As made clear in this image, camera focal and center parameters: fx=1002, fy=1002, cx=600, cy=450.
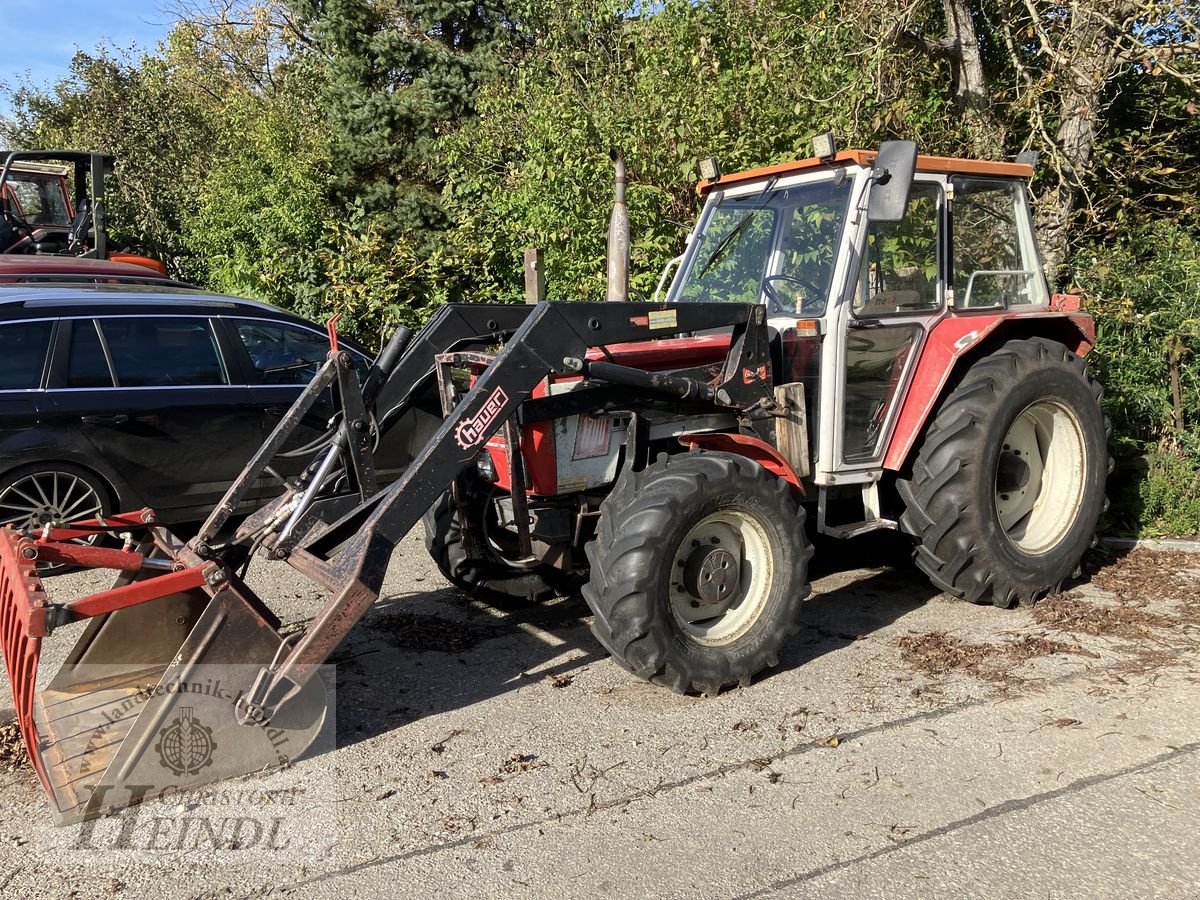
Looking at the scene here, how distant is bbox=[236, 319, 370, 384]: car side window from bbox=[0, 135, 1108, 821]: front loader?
2.50m

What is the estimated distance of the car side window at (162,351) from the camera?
6578 mm

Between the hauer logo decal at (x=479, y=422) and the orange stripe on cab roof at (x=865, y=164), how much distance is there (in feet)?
7.33

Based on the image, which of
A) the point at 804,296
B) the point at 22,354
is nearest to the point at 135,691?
the point at 22,354

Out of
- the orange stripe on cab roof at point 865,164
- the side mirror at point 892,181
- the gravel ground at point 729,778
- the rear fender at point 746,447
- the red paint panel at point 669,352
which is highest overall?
the orange stripe on cab roof at point 865,164

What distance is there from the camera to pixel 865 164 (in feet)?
16.3

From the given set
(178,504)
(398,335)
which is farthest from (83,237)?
(398,335)

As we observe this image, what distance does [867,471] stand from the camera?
202 inches

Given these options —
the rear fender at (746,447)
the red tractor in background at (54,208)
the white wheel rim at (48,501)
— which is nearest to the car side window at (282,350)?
the white wheel rim at (48,501)

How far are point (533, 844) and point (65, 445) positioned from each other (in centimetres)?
448

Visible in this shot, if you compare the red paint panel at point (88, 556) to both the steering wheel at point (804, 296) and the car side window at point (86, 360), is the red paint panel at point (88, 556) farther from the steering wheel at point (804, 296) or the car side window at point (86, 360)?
the steering wheel at point (804, 296)

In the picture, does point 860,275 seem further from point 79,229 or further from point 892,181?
point 79,229

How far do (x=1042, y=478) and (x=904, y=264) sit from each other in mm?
1603

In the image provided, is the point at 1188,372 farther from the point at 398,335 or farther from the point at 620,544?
the point at 398,335

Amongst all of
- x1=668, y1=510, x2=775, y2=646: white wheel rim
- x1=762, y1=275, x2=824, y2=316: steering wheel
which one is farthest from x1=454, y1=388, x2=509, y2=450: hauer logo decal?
x1=762, y1=275, x2=824, y2=316: steering wheel
